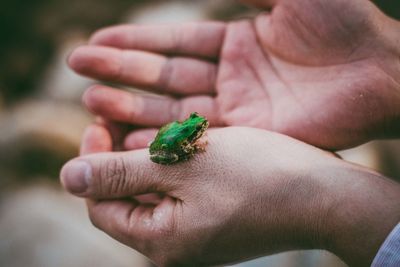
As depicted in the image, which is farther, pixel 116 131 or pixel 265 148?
pixel 116 131

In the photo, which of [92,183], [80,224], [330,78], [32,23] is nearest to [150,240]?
[92,183]

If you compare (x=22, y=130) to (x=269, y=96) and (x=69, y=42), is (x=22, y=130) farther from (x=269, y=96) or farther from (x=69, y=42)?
(x=269, y=96)

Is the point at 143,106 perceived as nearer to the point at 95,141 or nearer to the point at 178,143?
the point at 95,141

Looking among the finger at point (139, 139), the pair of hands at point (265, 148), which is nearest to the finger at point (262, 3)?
the pair of hands at point (265, 148)

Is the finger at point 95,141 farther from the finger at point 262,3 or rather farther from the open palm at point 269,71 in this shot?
the finger at point 262,3

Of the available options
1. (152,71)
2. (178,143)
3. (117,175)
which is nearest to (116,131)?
(152,71)

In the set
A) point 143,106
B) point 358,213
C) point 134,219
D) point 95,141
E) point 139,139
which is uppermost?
point 143,106
